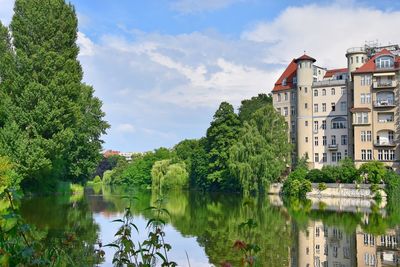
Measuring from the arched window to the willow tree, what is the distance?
9001 millimetres

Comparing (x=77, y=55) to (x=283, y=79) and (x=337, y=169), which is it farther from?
(x=283, y=79)

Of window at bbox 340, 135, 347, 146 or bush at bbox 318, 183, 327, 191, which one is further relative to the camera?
window at bbox 340, 135, 347, 146

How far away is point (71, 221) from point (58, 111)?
537 inches

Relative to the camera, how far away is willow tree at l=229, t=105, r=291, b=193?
5112 cm

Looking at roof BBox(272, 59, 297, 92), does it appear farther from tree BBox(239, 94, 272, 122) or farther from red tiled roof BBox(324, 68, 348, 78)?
red tiled roof BBox(324, 68, 348, 78)

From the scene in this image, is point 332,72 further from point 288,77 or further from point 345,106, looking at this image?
point 345,106

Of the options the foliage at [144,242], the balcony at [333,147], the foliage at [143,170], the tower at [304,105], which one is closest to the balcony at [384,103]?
the balcony at [333,147]

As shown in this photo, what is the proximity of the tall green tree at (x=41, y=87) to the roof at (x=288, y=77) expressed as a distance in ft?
120

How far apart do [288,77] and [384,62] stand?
14941 millimetres

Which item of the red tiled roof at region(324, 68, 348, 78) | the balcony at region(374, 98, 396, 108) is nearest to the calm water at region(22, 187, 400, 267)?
the balcony at region(374, 98, 396, 108)

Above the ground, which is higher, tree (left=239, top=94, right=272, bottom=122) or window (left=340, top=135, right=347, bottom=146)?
tree (left=239, top=94, right=272, bottom=122)

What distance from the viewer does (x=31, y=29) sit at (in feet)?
114

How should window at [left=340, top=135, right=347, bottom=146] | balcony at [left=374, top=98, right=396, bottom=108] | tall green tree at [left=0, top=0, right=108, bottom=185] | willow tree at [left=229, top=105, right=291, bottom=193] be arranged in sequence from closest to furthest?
tall green tree at [left=0, top=0, right=108, bottom=185] → willow tree at [left=229, top=105, right=291, bottom=193] → balcony at [left=374, top=98, right=396, bottom=108] → window at [left=340, top=135, right=347, bottom=146]

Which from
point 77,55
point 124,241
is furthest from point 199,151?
point 124,241
